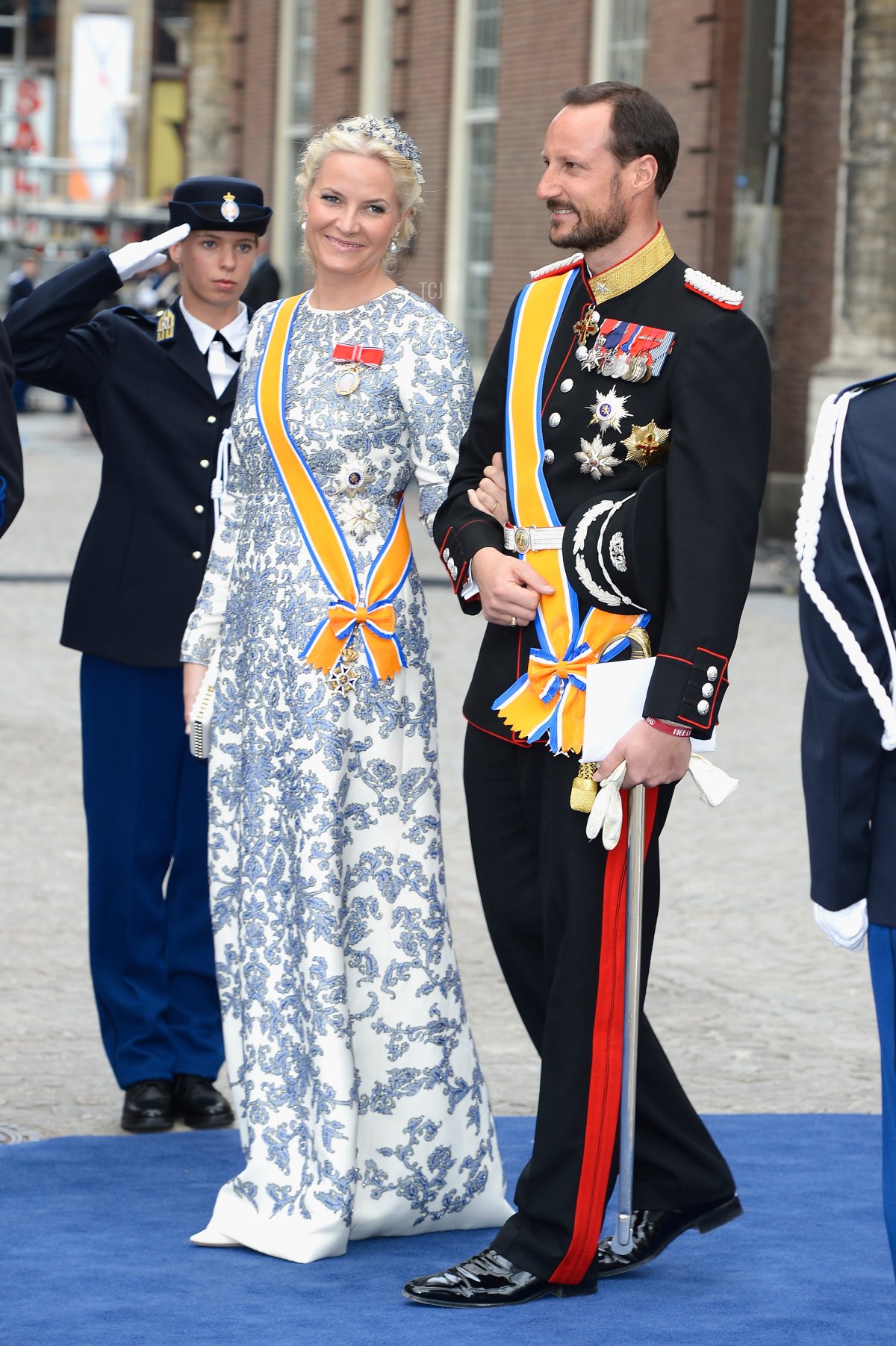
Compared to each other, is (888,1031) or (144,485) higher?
(144,485)

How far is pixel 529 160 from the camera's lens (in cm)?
1945

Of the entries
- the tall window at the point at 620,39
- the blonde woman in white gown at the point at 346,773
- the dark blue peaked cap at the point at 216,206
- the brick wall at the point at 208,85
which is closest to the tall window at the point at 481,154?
the tall window at the point at 620,39

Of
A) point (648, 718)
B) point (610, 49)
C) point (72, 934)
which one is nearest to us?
point (648, 718)

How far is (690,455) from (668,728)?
1.41ft

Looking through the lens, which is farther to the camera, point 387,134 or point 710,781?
point 387,134

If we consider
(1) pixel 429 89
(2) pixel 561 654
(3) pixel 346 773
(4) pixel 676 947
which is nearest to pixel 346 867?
(3) pixel 346 773

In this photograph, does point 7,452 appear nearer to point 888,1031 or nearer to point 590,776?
point 590,776

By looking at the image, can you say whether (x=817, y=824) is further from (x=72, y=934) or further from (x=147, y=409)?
(x=72, y=934)

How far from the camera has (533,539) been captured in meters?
3.67

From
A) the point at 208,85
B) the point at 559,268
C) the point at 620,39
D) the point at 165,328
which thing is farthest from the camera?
the point at 208,85

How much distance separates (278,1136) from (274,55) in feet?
76.3

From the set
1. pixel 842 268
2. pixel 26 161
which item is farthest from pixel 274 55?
pixel 26 161

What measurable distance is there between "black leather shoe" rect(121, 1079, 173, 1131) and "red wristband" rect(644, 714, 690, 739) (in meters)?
1.74

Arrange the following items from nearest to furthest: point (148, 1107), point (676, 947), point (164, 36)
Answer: point (148, 1107), point (676, 947), point (164, 36)
